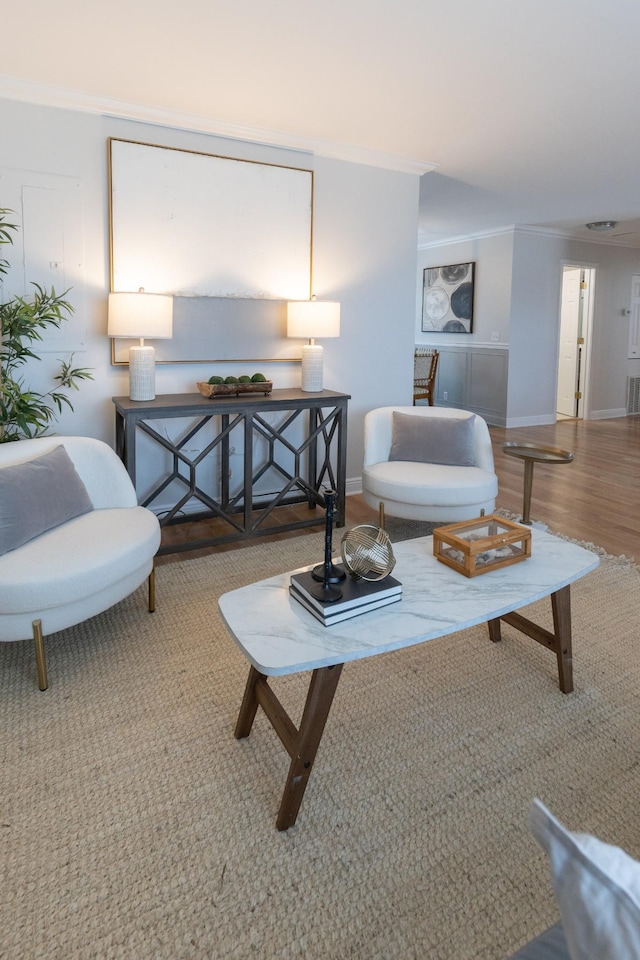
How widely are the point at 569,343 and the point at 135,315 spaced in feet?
21.7

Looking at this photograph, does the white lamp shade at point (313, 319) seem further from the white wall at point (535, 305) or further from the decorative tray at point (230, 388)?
the white wall at point (535, 305)

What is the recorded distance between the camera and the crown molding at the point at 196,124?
9.93 feet

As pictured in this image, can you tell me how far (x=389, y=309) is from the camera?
4.36m

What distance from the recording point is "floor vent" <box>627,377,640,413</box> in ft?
27.6

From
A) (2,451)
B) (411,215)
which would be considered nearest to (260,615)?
(2,451)

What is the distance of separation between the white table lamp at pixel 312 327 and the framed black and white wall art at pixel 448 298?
429 cm

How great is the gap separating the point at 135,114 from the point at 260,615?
9.73 ft

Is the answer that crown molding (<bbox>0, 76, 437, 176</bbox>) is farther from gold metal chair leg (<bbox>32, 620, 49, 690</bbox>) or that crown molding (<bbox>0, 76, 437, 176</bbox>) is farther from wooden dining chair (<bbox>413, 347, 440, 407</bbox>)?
wooden dining chair (<bbox>413, 347, 440, 407</bbox>)

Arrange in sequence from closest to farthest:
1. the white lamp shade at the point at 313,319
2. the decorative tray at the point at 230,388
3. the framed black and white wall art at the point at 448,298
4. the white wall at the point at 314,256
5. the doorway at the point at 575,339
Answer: the white wall at the point at 314,256
the decorative tray at the point at 230,388
the white lamp shade at the point at 313,319
the framed black and white wall art at the point at 448,298
the doorway at the point at 575,339

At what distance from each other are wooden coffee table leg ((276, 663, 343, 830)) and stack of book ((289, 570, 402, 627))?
0.15 m

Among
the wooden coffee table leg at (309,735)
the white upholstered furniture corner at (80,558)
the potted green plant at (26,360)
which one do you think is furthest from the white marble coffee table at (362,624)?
the potted green plant at (26,360)

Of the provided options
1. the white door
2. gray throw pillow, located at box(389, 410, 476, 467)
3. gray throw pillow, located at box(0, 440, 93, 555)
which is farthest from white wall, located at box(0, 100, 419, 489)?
the white door

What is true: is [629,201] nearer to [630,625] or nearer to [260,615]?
[630,625]

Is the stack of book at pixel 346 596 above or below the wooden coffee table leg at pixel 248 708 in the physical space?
above
